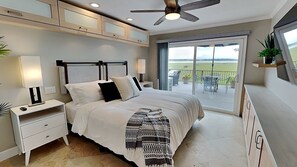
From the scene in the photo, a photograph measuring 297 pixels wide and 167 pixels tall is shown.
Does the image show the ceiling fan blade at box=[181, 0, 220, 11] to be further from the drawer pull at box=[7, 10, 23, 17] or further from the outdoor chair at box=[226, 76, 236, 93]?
the outdoor chair at box=[226, 76, 236, 93]

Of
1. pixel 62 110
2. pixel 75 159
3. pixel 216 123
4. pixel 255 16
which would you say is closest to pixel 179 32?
pixel 255 16

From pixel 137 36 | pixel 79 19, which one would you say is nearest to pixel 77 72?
pixel 79 19

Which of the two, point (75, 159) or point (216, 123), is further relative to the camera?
point (216, 123)

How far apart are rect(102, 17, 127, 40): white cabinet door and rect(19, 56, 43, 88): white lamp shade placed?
4.58 feet

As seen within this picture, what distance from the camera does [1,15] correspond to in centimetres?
168

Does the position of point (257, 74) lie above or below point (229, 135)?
above

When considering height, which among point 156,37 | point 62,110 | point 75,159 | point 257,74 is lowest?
point 75,159

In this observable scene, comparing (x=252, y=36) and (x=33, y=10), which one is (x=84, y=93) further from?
(x=252, y=36)

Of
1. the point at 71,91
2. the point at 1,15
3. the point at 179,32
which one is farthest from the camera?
the point at 179,32

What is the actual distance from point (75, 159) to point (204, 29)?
4.07 metres

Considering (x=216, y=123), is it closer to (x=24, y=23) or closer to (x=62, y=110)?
(x=62, y=110)

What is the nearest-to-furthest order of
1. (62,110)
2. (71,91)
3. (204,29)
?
1. (62,110)
2. (71,91)
3. (204,29)

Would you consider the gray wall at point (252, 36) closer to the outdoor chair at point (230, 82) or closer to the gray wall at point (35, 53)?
the outdoor chair at point (230, 82)

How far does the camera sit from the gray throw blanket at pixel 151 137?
1.50 metres
